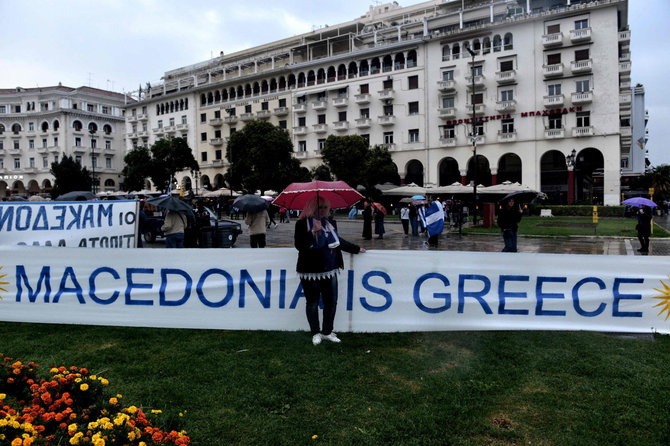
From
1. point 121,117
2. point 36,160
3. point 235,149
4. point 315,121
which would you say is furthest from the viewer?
point 121,117

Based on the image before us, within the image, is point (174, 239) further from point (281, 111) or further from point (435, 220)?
point (281, 111)

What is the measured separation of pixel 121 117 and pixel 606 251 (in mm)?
84846

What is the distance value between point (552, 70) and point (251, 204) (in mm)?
38034

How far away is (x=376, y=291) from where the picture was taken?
5.77m

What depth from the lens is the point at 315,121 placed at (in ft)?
177

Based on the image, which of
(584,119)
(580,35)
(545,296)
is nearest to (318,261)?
(545,296)

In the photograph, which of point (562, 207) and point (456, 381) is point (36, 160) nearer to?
point (562, 207)

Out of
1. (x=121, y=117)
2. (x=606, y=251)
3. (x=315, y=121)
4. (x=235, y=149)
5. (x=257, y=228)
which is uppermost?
(x=121, y=117)

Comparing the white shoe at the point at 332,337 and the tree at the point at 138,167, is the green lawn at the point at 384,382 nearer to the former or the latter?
the white shoe at the point at 332,337

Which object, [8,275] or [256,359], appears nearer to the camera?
[256,359]

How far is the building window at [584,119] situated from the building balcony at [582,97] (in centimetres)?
95

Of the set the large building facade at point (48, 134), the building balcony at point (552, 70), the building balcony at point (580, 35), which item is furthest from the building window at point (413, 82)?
the large building facade at point (48, 134)

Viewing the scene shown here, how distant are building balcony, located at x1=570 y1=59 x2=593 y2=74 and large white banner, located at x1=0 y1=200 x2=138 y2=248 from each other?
133 feet

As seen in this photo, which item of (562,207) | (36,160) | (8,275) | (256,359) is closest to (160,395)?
(256,359)
